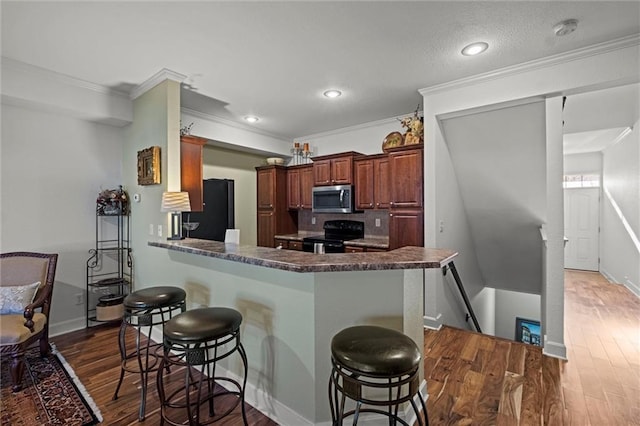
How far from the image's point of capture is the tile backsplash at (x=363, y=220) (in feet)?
15.4

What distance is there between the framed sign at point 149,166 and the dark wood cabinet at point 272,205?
7.71 ft

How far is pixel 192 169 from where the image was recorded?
3.42 m

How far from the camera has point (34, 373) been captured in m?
2.47

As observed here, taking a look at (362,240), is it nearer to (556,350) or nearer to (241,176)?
(241,176)

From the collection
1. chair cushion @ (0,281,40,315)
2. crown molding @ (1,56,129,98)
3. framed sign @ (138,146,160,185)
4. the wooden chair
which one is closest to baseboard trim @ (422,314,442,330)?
framed sign @ (138,146,160,185)

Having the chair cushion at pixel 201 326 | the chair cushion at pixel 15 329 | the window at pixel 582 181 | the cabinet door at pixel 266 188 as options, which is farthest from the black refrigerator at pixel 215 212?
the window at pixel 582 181

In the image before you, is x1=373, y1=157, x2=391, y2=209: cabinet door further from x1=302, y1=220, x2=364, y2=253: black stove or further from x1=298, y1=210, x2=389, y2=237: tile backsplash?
x1=302, y1=220, x2=364, y2=253: black stove

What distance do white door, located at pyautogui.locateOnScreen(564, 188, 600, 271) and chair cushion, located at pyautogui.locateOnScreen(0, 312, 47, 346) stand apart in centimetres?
888

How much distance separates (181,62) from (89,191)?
6.53 feet

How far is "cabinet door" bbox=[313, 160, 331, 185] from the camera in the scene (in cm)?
478

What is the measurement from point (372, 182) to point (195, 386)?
3.26 meters

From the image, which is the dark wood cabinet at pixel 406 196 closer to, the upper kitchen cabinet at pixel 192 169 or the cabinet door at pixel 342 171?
the cabinet door at pixel 342 171

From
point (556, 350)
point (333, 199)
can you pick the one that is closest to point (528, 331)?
point (556, 350)

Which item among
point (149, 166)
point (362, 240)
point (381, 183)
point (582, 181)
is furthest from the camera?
point (582, 181)
